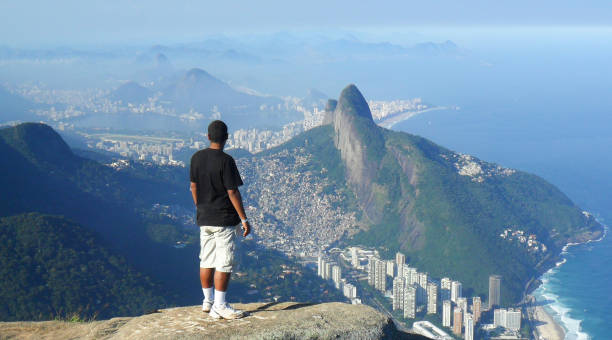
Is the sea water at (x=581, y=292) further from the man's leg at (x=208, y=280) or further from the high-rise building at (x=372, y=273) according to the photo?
the man's leg at (x=208, y=280)

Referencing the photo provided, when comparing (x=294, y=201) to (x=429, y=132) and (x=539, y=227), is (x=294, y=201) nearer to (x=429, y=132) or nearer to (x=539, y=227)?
(x=539, y=227)

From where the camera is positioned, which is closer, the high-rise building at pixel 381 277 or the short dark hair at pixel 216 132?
the short dark hair at pixel 216 132

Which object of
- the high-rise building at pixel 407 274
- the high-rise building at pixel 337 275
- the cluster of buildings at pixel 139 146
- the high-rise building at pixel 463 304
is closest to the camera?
the high-rise building at pixel 463 304

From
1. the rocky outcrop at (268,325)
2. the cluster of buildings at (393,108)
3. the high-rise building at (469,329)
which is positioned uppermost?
the cluster of buildings at (393,108)

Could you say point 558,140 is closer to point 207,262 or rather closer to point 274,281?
point 274,281

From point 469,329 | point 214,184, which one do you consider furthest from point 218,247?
point 469,329

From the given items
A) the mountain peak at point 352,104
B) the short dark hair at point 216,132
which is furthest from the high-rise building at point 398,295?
the short dark hair at point 216,132

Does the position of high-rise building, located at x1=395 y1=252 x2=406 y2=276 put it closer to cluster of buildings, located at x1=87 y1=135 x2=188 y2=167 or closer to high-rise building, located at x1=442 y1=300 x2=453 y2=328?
high-rise building, located at x1=442 y1=300 x2=453 y2=328
